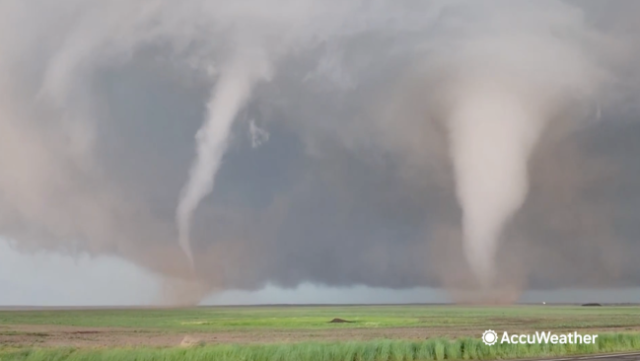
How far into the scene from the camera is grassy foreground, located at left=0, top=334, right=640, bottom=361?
3022 centimetres

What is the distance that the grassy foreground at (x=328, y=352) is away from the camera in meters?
30.2

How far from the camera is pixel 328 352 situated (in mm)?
33438

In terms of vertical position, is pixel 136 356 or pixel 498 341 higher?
pixel 498 341

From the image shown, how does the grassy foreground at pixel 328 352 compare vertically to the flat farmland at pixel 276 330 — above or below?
below

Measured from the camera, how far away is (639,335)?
43188 mm

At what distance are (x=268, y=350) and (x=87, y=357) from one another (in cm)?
898

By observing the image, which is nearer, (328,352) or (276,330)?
(328,352)

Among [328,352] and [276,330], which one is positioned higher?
[276,330]

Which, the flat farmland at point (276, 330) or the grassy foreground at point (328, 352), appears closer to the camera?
the grassy foreground at point (328, 352)

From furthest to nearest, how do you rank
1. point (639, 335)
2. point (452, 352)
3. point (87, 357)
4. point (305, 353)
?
1. point (639, 335)
2. point (452, 352)
3. point (305, 353)
4. point (87, 357)

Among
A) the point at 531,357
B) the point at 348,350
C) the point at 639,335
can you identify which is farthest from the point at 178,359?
the point at 639,335

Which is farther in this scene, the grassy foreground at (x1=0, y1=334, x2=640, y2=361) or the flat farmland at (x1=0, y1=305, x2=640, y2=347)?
the flat farmland at (x1=0, y1=305, x2=640, y2=347)

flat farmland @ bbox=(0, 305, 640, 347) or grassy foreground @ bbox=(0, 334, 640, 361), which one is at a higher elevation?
flat farmland @ bbox=(0, 305, 640, 347)

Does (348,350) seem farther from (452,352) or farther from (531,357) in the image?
(531,357)
